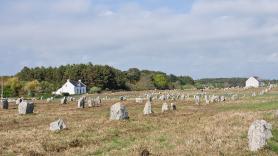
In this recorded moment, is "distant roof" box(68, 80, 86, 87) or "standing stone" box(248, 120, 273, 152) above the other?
"distant roof" box(68, 80, 86, 87)

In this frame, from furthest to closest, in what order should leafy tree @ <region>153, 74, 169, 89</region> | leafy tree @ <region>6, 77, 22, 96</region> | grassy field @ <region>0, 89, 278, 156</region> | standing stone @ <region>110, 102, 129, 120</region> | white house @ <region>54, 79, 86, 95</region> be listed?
leafy tree @ <region>153, 74, 169, 89</region>, white house @ <region>54, 79, 86, 95</region>, leafy tree @ <region>6, 77, 22, 96</region>, standing stone @ <region>110, 102, 129, 120</region>, grassy field @ <region>0, 89, 278, 156</region>

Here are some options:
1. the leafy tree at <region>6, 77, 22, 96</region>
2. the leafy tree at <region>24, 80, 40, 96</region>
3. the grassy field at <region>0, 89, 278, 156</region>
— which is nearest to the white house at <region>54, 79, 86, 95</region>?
the leafy tree at <region>24, 80, 40, 96</region>

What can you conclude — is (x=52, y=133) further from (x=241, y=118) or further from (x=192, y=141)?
(x=241, y=118)

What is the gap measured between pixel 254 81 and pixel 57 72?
221ft

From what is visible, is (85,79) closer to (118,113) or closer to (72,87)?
(72,87)

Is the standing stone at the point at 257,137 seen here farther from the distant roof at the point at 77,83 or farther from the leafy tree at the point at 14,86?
the distant roof at the point at 77,83

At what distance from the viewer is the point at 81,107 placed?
5316 centimetres

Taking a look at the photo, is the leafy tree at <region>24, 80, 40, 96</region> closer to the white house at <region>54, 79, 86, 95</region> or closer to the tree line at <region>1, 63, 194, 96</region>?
the tree line at <region>1, 63, 194, 96</region>

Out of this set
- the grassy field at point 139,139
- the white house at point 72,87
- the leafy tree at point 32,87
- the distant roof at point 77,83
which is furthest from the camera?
the distant roof at point 77,83

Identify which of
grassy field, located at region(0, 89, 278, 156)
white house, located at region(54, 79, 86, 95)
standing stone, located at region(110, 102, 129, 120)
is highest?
white house, located at region(54, 79, 86, 95)

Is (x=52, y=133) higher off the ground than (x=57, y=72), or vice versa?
(x=57, y=72)

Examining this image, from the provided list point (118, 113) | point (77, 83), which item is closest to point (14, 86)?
point (77, 83)

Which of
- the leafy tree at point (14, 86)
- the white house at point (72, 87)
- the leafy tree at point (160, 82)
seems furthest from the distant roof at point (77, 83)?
the leafy tree at point (160, 82)

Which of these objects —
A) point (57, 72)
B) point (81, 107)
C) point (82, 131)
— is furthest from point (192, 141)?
point (57, 72)
